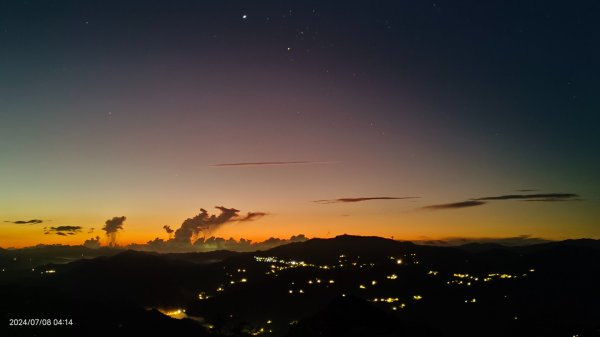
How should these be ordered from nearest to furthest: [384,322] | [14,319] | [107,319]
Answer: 1. [384,322]
2. [14,319]
3. [107,319]

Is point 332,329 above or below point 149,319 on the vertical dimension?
above

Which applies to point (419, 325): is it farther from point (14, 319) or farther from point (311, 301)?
point (14, 319)

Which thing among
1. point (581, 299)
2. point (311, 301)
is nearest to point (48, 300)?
point (311, 301)

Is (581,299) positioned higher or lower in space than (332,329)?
lower

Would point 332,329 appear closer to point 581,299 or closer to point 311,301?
point 311,301

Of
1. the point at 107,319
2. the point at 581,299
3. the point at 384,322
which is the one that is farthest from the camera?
the point at 581,299

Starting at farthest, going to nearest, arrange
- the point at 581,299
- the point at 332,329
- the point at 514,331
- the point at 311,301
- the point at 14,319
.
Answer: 1. the point at 581,299
2. the point at 311,301
3. the point at 14,319
4. the point at 514,331
5. the point at 332,329

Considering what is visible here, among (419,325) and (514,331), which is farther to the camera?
(514,331)

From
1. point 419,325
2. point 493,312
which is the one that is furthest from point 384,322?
point 493,312

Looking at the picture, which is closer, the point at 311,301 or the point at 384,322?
the point at 384,322
